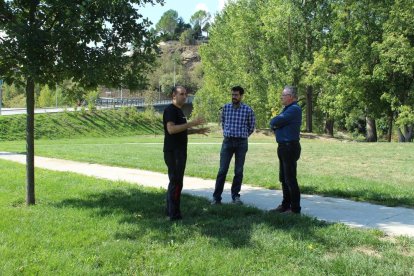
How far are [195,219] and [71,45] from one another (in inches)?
120

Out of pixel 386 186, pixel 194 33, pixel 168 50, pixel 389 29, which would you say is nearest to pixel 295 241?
pixel 386 186

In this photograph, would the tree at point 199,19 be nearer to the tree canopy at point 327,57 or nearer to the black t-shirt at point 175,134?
the tree canopy at point 327,57

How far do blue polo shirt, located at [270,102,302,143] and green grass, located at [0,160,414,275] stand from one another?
1.13 m

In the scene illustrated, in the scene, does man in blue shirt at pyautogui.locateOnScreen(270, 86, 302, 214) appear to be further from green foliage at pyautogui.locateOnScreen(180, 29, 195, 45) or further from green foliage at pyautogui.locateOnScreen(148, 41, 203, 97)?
green foliage at pyautogui.locateOnScreen(180, 29, 195, 45)

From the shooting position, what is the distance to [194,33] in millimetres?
165750

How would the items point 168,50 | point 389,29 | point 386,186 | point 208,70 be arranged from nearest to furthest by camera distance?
point 386,186 < point 389,29 < point 208,70 < point 168,50

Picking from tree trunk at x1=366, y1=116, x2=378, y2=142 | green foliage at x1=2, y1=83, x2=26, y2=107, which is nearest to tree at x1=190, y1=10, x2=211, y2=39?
green foliage at x1=2, y1=83, x2=26, y2=107

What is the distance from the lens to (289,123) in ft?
21.7

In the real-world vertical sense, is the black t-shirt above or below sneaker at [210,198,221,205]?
above

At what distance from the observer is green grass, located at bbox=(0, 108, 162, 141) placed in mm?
38281

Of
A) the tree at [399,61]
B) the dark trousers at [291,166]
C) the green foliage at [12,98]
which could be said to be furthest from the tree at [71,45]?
the green foliage at [12,98]

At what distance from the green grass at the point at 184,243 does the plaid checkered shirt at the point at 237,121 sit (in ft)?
4.04

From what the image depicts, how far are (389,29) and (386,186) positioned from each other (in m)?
24.2

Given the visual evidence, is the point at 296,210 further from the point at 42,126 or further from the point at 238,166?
the point at 42,126
